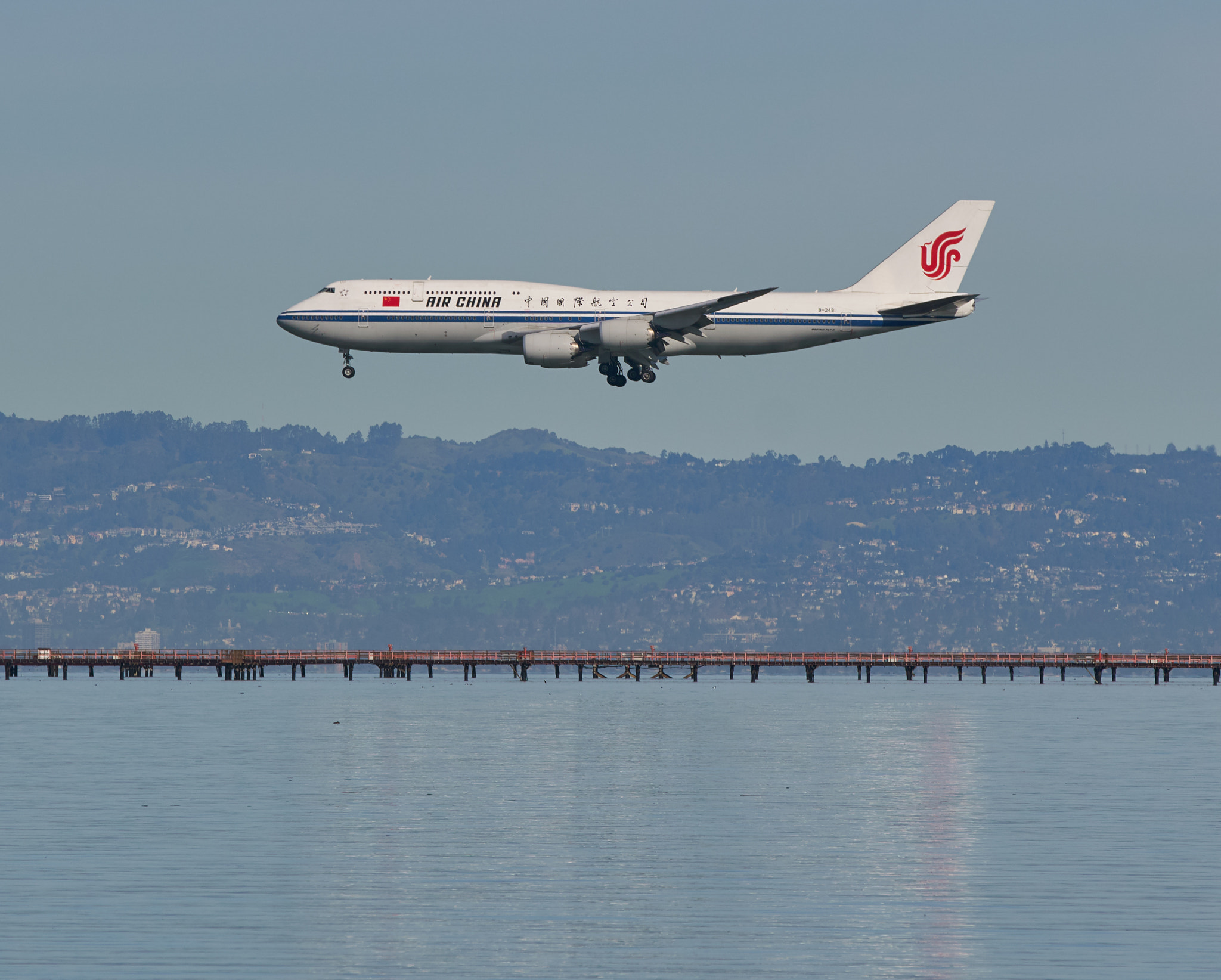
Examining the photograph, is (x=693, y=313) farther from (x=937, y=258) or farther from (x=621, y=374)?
(x=937, y=258)

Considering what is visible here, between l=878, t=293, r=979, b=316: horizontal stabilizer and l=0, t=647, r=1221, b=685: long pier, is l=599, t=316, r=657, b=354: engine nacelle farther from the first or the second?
l=0, t=647, r=1221, b=685: long pier

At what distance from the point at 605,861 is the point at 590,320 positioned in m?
46.2

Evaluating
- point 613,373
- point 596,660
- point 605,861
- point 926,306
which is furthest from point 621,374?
point 596,660

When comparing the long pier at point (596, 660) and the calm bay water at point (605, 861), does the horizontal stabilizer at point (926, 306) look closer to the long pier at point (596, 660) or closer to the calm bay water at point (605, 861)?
the calm bay water at point (605, 861)

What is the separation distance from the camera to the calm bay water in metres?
38.5

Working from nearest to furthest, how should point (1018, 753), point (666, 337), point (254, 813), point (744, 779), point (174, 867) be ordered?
point (174, 867), point (254, 813), point (744, 779), point (666, 337), point (1018, 753)

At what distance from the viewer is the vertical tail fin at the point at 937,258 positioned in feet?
353

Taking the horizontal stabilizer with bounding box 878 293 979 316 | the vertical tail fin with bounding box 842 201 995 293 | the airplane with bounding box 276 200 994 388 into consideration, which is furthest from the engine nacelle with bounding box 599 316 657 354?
the vertical tail fin with bounding box 842 201 995 293

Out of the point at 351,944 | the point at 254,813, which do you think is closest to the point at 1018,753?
the point at 254,813

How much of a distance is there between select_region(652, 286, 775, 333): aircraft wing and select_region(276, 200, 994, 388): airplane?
0.24ft

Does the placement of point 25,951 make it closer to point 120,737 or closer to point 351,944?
point 351,944

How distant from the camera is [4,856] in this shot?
53.4 metres

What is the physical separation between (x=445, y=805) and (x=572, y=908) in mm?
26210

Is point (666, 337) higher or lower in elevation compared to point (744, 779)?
higher
